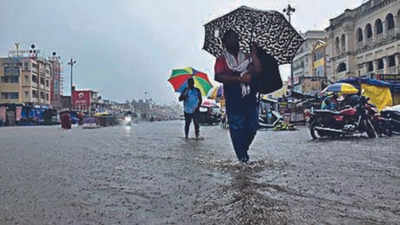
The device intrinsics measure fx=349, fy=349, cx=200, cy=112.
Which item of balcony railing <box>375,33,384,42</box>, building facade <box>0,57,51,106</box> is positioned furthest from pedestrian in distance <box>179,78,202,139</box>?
building facade <box>0,57,51,106</box>

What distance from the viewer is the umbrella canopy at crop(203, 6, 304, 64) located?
17.1 feet

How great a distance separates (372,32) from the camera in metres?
37.4

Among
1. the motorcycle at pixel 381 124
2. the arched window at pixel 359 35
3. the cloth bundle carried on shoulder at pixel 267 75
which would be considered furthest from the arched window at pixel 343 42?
the cloth bundle carried on shoulder at pixel 267 75

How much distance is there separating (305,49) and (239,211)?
63.7 m

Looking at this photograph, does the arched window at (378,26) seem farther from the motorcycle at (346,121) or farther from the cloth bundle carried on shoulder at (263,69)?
the cloth bundle carried on shoulder at (263,69)

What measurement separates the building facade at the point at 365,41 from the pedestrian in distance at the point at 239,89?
33.1m

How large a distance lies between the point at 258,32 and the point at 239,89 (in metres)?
1.04

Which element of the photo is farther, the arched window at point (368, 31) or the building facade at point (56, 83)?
the building facade at point (56, 83)

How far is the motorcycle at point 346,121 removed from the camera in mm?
10039

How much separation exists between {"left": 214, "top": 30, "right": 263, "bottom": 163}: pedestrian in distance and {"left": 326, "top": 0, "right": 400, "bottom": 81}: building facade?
3311cm

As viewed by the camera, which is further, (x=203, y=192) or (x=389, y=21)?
(x=389, y=21)

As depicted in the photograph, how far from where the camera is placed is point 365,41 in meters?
39.0

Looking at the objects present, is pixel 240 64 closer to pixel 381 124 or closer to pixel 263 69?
pixel 263 69

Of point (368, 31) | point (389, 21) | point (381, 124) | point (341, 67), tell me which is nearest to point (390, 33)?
point (389, 21)
